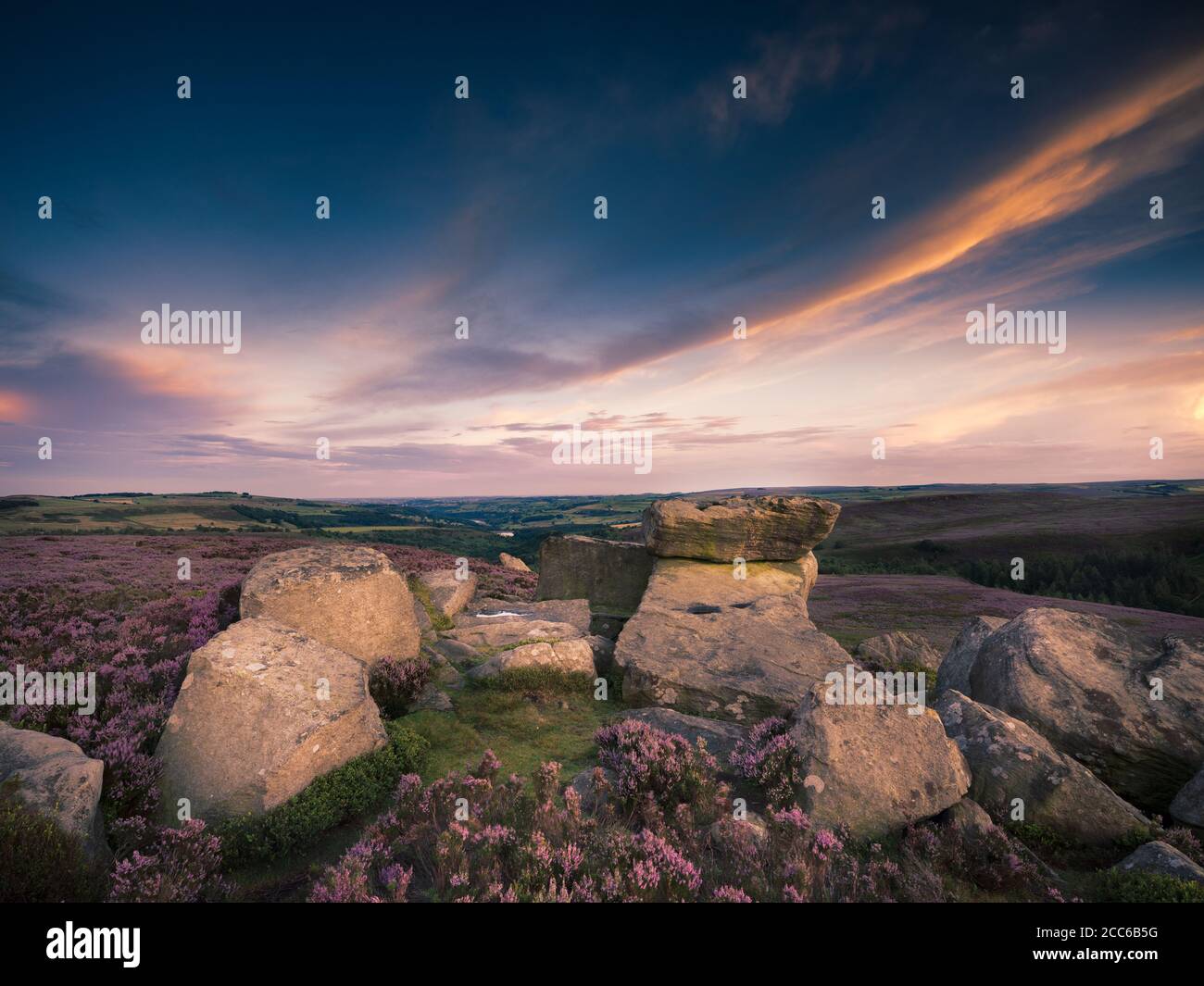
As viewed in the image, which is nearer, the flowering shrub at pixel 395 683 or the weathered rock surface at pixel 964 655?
the flowering shrub at pixel 395 683

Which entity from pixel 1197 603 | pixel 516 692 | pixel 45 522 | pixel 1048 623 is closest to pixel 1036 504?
pixel 1197 603

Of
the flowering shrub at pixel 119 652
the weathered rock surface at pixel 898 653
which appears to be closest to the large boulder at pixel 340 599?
the flowering shrub at pixel 119 652

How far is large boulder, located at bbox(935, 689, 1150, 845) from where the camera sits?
682 cm

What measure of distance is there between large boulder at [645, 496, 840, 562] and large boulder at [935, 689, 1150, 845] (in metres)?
12.8

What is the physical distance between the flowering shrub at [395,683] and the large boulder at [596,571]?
34.2 ft

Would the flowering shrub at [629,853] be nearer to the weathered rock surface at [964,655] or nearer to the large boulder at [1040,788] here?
the large boulder at [1040,788]

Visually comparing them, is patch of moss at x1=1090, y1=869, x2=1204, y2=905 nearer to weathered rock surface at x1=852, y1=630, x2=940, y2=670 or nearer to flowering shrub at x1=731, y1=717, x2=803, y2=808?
flowering shrub at x1=731, y1=717, x2=803, y2=808

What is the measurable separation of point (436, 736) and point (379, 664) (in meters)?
2.28

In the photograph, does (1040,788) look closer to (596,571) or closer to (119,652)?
(596,571)

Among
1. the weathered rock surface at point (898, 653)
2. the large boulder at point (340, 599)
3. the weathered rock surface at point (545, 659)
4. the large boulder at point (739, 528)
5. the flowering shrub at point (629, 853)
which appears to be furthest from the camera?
the large boulder at point (739, 528)

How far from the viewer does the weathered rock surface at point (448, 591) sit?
62.1 feet

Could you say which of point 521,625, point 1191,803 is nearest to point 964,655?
point 1191,803
